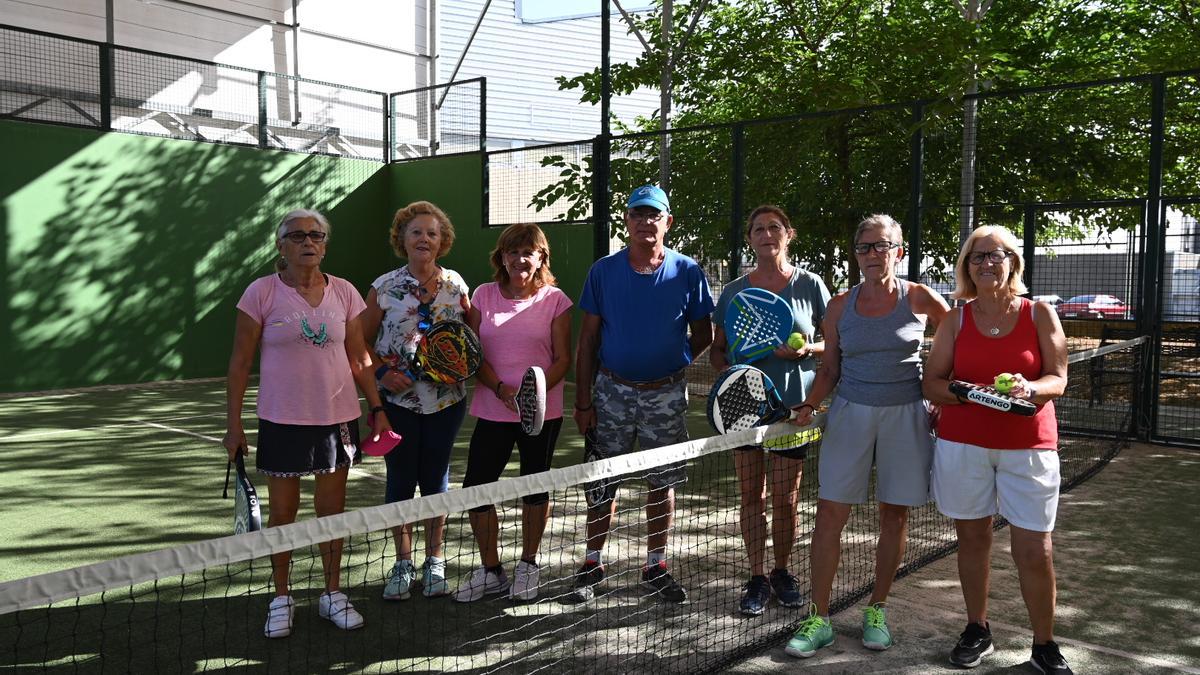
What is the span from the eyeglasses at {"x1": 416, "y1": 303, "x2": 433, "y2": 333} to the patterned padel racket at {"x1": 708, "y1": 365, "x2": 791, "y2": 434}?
1287 millimetres

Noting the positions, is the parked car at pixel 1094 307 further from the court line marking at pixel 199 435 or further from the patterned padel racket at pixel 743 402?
the court line marking at pixel 199 435

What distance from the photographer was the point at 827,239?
1359 cm

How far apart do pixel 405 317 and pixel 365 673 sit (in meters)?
1.52

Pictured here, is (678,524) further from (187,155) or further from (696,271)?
(187,155)

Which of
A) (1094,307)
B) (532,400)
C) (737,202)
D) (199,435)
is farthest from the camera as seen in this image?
(737,202)

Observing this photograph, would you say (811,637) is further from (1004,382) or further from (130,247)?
(130,247)

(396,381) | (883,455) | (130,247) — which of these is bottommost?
(883,455)

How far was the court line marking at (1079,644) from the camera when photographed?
3.66m

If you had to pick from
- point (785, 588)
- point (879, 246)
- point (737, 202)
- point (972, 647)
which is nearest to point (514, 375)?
point (785, 588)

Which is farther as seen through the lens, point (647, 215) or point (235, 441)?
point (647, 215)

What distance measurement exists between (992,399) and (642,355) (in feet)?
4.96

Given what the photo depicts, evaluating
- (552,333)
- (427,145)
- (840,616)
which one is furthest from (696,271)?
(427,145)

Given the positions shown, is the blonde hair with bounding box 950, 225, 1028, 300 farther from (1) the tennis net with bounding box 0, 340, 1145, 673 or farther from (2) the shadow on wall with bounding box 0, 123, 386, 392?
(2) the shadow on wall with bounding box 0, 123, 386, 392

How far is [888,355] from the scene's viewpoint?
3750 millimetres
